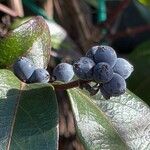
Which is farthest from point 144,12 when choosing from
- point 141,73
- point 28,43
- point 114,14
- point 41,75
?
point 41,75

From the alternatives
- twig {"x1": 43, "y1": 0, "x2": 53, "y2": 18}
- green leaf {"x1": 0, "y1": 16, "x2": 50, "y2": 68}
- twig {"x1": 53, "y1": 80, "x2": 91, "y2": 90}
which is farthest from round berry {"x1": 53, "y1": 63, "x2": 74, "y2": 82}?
twig {"x1": 43, "y1": 0, "x2": 53, "y2": 18}

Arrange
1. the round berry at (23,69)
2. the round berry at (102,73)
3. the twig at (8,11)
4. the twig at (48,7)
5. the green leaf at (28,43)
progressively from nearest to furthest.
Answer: the round berry at (102,73) < the round berry at (23,69) < the green leaf at (28,43) < the twig at (8,11) < the twig at (48,7)

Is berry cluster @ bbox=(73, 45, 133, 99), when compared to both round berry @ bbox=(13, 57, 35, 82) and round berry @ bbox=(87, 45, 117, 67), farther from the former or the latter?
round berry @ bbox=(13, 57, 35, 82)

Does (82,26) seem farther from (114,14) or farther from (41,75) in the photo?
(41,75)

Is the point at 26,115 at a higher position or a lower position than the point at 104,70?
lower

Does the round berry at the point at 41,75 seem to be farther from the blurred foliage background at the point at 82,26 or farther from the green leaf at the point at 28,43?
the blurred foliage background at the point at 82,26

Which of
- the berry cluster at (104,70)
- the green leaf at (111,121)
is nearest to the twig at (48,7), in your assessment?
the green leaf at (111,121)
